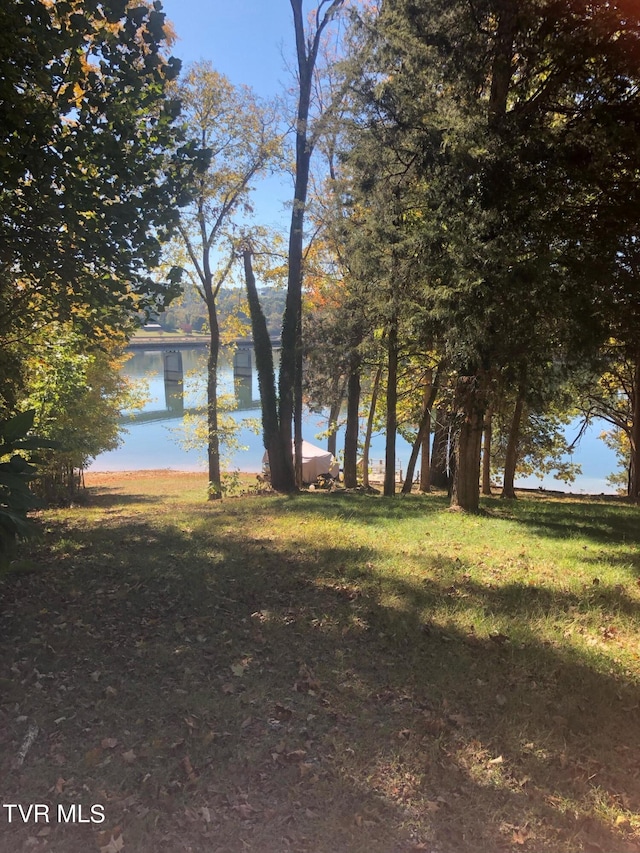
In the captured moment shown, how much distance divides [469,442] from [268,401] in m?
7.97

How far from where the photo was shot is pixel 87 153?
4980 millimetres

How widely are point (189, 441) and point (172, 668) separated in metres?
20.9

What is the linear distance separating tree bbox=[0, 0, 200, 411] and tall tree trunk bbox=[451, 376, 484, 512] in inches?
207

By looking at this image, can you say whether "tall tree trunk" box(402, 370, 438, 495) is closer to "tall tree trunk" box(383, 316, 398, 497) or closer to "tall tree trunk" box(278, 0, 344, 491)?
"tall tree trunk" box(383, 316, 398, 497)

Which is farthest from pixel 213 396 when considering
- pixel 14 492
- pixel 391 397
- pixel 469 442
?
pixel 14 492

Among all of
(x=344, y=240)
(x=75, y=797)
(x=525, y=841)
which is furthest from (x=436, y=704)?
(x=344, y=240)

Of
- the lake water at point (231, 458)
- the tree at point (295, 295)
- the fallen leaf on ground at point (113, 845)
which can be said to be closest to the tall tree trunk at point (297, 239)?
the tree at point (295, 295)

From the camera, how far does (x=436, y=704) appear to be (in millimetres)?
3248

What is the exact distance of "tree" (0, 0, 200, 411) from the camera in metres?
4.48

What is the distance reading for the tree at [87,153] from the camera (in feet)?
14.7

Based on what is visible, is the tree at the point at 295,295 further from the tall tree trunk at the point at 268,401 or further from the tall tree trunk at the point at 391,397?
the tall tree trunk at the point at 391,397

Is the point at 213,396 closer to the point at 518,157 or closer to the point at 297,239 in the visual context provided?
the point at 297,239

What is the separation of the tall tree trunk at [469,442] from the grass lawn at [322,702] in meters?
3.53

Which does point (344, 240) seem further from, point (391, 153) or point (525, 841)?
point (525, 841)
